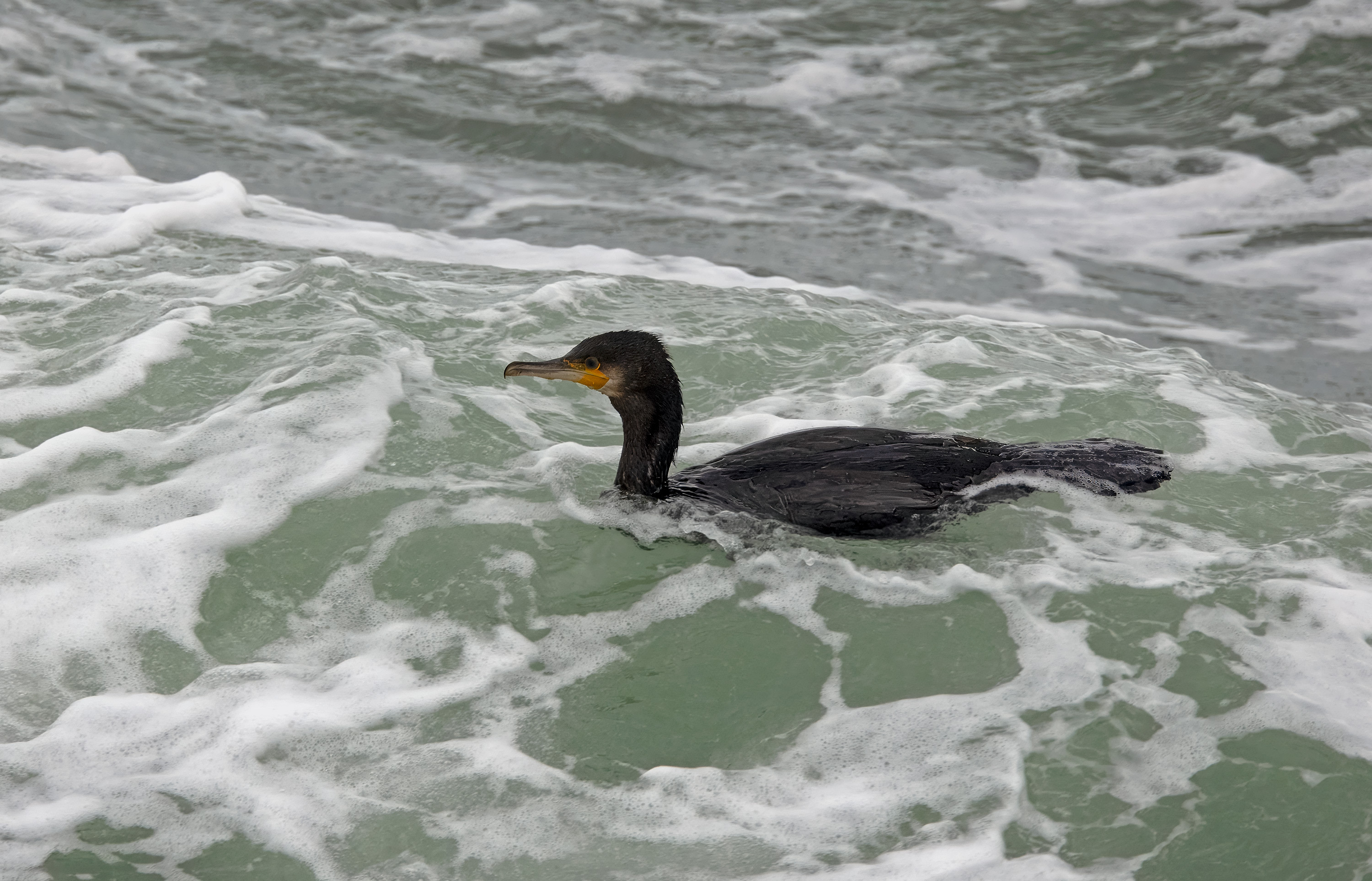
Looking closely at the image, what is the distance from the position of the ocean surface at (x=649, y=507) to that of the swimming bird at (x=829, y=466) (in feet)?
0.40

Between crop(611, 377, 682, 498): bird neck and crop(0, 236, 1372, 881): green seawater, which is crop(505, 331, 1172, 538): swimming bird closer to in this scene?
crop(611, 377, 682, 498): bird neck

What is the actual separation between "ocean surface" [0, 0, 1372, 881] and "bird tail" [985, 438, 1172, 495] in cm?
11

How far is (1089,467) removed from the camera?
16.4ft

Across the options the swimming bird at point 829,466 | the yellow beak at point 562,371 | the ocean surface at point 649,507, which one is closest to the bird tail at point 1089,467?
the swimming bird at point 829,466

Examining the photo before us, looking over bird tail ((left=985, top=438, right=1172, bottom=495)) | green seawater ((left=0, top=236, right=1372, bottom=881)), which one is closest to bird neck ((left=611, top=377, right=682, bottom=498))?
green seawater ((left=0, top=236, right=1372, bottom=881))

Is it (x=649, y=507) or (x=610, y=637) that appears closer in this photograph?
(x=610, y=637)

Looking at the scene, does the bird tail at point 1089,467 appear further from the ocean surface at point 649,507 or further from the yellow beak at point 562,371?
the yellow beak at point 562,371

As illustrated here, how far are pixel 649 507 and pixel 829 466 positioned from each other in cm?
74

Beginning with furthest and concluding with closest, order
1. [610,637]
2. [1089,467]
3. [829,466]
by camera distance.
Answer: [1089,467], [829,466], [610,637]

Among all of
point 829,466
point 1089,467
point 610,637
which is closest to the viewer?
point 610,637

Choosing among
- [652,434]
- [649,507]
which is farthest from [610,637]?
[652,434]

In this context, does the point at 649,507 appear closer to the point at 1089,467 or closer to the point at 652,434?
the point at 652,434

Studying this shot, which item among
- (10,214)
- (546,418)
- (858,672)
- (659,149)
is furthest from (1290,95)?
(10,214)

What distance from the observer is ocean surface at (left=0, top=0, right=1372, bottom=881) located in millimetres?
3467
